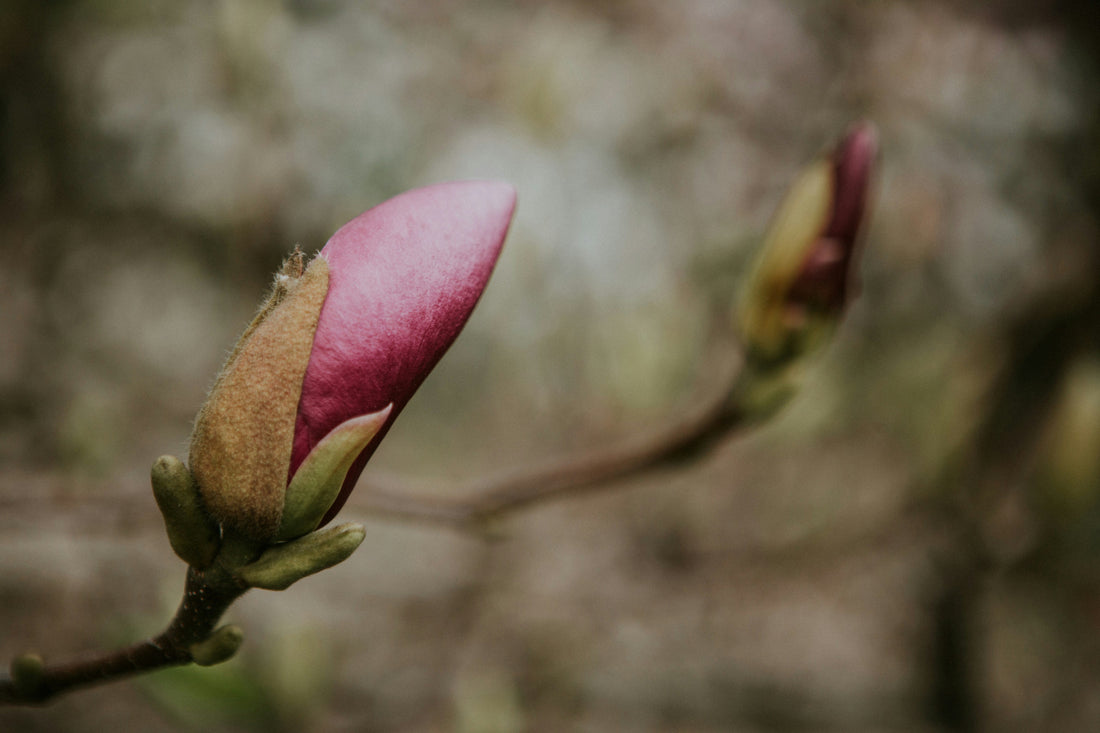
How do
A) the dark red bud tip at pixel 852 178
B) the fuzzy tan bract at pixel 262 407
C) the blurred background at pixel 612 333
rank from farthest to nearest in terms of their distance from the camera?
the blurred background at pixel 612 333 → the dark red bud tip at pixel 852 178 → the fuzzy tan bract at pixel 262 407

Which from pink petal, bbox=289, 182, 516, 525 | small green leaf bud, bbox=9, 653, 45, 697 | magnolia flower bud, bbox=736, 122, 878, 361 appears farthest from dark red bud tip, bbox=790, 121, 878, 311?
small green leaf bud, bbox=9, 653, 45, 697

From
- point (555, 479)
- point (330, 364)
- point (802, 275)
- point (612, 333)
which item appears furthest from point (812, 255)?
point (612, 333)

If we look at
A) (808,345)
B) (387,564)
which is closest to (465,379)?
(387,564)

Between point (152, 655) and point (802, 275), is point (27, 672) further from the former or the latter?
point (802, 275)

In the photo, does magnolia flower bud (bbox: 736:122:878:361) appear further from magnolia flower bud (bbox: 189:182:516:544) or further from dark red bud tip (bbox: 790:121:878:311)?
magnolia flower bud (bbox: 189:182:516:544)

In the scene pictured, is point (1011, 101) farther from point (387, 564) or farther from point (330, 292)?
point (330, 292)

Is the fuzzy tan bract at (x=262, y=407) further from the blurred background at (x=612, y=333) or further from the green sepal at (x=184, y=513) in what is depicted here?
the blurred background at (x=612, y=333)

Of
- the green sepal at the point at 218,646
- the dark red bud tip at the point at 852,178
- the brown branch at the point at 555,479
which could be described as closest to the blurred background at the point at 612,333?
the brown branch at the point at 555,479
